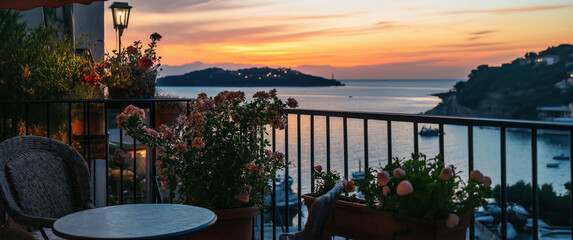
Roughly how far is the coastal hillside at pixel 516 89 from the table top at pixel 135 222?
53.2ft

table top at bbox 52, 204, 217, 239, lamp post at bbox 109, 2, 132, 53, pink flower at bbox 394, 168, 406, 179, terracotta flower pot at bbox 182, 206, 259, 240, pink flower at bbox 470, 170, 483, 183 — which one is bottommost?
terracotta flower pot at bbox 182, 206, 259, 240

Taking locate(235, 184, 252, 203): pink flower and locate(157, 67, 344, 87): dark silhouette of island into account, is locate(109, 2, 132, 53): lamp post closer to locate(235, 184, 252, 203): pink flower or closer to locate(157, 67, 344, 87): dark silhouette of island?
locate(157, 67, 344, 87): dark silhouette of island

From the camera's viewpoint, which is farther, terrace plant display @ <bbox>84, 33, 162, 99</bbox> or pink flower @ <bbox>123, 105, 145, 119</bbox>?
terrace plant display @ <bbox>84, 33, 162, 99</bbox>

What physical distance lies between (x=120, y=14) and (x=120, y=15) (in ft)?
0.06

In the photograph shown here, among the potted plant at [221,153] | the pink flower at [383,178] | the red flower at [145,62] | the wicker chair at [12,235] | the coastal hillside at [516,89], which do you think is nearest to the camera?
the wicker chair at [12,235]

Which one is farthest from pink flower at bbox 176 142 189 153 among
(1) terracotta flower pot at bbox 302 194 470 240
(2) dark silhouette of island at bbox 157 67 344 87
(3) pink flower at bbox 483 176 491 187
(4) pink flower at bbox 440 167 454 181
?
(2) dark silhouette of island at bbox 157 67 344 87

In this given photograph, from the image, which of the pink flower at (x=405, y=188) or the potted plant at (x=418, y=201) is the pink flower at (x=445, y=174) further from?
the pink flower at (x=405, y=188)

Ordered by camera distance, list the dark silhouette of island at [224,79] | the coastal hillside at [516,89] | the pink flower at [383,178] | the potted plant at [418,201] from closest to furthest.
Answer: the potted plant at [418,201]
the pink flower at [383,178]
the dark silhouette of island at [224,79]
the coastal hillside at [516,89]

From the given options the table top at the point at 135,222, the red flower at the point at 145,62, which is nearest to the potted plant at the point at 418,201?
the table top at the point at 135,222

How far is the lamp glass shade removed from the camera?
8.55m

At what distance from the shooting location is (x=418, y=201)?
6.25 feet

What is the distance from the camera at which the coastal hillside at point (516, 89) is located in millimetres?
17812

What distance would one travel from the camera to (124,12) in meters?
8.63

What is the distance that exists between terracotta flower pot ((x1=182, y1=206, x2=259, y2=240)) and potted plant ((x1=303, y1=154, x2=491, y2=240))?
0.89 meters
